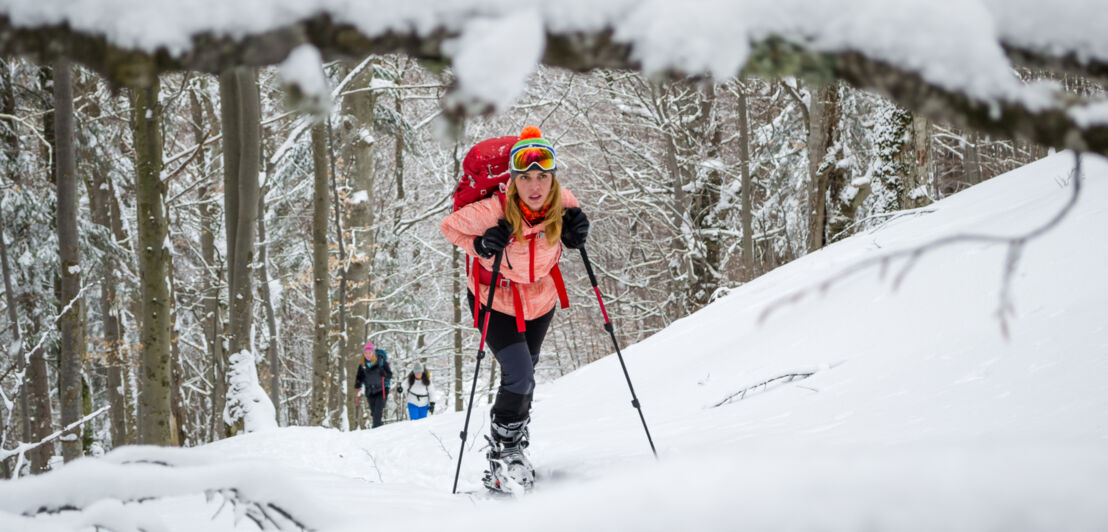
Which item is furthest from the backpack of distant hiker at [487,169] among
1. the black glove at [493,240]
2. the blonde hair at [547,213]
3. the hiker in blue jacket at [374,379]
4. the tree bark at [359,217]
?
Answer: the tree bark at [359,217]

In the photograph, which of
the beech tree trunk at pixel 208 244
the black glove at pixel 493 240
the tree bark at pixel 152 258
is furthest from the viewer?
the beech tree trunk at pixel 208 244

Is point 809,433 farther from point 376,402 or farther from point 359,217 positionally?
point 359,217

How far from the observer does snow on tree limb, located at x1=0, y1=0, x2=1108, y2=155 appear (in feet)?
3.74

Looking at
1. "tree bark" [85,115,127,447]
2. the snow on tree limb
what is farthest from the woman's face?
"tree bark" [85,115,127,447]

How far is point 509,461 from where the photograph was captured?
12.8 feet

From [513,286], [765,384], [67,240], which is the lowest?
[765,384]

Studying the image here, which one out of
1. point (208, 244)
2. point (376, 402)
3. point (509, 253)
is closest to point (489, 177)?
point (509, 253)

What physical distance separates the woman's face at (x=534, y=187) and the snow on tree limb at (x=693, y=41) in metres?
2.44

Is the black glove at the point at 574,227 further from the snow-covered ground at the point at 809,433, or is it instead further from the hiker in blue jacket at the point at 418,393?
the hiker in blue jacket at the point at 418,393

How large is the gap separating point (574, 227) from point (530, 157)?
21.4 inches

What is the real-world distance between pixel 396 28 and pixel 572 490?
839mm

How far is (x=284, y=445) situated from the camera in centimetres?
649

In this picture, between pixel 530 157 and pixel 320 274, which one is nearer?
pixel 530 157

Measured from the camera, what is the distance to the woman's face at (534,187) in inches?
146
